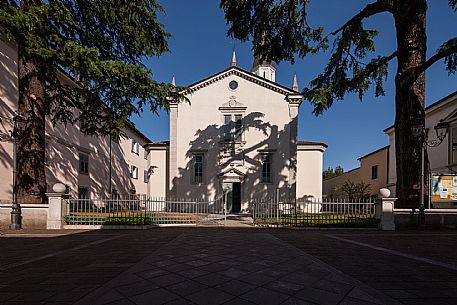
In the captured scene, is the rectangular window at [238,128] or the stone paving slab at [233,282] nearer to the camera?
the stone paving slab at [233,282]

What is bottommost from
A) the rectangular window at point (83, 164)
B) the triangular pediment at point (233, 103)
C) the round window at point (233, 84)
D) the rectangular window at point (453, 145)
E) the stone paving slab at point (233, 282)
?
the stone paving slab at point (233, 282)

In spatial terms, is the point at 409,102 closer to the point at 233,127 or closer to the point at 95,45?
the point at 233,127

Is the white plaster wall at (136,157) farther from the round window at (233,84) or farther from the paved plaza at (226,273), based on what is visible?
the paved plaza at (226,273)

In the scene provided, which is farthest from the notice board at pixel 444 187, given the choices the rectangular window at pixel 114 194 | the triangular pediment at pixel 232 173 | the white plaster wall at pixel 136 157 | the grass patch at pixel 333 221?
the white plaster wall at pixel 136 157

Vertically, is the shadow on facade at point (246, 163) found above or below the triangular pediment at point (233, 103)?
below

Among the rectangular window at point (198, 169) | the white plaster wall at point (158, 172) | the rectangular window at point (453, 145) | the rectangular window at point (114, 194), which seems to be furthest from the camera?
the rectangular window at point (114, 194)

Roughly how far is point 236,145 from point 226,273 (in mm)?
16005

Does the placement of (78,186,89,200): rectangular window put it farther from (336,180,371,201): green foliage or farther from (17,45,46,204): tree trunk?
(336,180,371,201): green foliage

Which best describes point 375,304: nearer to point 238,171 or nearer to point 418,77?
point 418,77

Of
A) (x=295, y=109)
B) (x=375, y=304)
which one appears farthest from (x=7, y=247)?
(x=295, y=109)

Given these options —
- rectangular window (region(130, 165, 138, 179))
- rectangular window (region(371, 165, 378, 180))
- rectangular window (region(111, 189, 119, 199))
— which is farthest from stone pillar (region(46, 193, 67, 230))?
rectangular window (region(371, 165, 378, 180))

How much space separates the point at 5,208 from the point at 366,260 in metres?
13.1

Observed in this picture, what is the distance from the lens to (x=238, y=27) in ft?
35.9

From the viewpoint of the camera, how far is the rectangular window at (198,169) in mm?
19844
